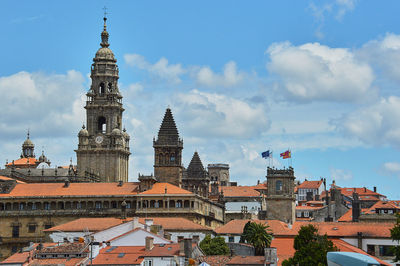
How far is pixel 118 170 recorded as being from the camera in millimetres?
197750

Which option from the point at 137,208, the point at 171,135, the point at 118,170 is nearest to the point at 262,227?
the point at 137,208

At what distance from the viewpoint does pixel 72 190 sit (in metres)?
163

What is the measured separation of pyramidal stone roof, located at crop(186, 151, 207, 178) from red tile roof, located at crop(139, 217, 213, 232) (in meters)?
37.6

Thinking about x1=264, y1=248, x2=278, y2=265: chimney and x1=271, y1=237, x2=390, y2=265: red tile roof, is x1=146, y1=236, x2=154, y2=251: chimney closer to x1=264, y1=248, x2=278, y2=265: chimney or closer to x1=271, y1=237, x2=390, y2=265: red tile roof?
x1=264, y1=248, x2=278, y2=265: chimney

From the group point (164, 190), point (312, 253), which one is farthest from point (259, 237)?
point (164, 190)

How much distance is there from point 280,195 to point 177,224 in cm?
2114

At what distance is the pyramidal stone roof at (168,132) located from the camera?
552 feet

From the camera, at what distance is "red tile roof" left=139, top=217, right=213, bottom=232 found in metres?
140

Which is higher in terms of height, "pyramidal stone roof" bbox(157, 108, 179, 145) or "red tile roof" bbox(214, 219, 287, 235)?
"pyramidal stone roof" bbox(157, 108, 179, 145)

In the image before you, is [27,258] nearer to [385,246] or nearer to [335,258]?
[385,246]

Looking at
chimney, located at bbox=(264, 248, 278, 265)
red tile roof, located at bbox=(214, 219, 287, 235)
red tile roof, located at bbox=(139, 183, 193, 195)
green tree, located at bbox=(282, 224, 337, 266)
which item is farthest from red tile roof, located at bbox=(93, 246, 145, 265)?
red tile roof, located at bbox=(139, 183, 193, 195)

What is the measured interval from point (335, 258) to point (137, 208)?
279ft

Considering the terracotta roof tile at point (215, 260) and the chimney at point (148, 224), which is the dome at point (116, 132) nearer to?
the chimney at point (148, 224)

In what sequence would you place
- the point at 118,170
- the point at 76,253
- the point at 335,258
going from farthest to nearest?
the point at 118,170
the point at 76,253
the point at 335,258
